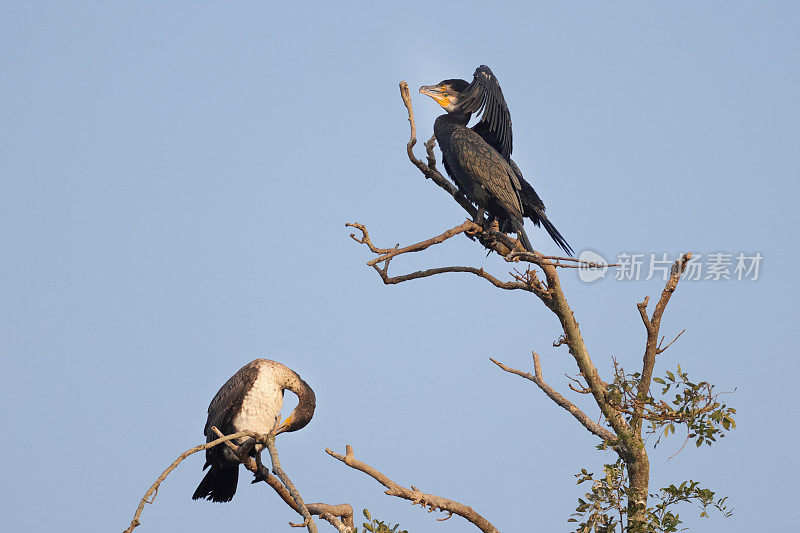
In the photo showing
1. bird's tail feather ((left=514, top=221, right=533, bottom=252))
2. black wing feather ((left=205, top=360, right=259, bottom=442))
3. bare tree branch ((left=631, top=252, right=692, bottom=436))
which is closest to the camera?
bare tree branch ((left=631, top=252, right=692, bottom=436))

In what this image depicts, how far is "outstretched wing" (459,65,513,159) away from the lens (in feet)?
20.9

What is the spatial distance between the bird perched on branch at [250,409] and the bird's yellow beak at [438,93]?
2.44 metres

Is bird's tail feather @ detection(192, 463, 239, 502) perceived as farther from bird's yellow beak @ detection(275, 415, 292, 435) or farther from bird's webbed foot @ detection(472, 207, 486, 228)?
bird's webbed foot @ detection(472, 207, 486, 228)

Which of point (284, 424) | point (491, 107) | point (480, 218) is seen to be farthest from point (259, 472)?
point (491, 107)

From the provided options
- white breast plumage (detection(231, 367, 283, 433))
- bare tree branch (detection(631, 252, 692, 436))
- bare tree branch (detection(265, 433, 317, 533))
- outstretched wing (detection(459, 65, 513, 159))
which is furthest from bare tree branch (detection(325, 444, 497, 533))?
outstretched wing (detection(459, 65, 513, 159))

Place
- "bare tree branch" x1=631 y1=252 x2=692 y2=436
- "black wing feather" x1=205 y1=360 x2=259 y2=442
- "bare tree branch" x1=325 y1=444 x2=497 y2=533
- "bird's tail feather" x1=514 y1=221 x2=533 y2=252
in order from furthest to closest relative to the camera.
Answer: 1. "black wing feather" x1=205 y1=360 x2=259 y2=442
2. "bird's tail feather" x1=514 y1=221 x2=533 y2=252
3. "bare tree branch" x1=631 y1=252 x2=692 y2=436
4. "bare tree branch" x1=325 y1=444 x2=497 y2=533

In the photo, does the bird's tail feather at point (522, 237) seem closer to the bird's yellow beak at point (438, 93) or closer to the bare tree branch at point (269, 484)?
the bird's yellow beak at point (438, 93)

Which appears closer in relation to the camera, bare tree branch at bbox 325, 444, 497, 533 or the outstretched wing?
bare tree branch at bbox 325, 444, 497, 533

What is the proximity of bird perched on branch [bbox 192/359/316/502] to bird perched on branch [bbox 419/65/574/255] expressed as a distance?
5.99ft

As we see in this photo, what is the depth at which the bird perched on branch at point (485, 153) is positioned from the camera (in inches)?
235

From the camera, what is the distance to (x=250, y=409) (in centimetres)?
609

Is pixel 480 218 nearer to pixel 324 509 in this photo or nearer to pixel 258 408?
pixel 258 408

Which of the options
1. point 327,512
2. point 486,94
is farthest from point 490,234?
point 327,512

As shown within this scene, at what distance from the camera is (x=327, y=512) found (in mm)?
4699
